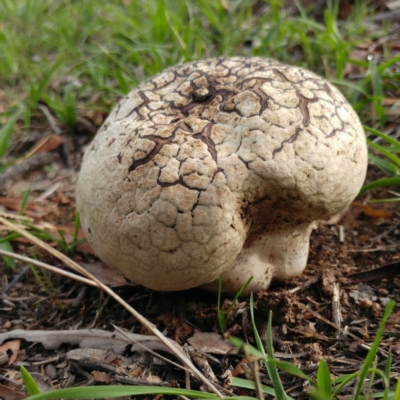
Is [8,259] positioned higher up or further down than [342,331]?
higher up

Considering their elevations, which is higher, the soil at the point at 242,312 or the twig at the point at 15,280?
the twig at the point at 15,280

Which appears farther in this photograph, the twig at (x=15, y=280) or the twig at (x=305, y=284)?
the twig at (x=15, y=280)

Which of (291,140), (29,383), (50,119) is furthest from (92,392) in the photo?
(50,119)

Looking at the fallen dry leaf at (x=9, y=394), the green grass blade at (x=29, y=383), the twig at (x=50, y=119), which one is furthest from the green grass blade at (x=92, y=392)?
the twig at (x=50, y=119)

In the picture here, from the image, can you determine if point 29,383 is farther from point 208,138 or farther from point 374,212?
point 374,212

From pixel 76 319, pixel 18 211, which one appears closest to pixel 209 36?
pixel 18 211

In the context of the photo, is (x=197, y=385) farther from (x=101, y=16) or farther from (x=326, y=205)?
(x=101, y=16)

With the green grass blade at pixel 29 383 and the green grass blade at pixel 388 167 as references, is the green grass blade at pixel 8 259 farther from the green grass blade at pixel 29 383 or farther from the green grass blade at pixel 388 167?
the green grass blade at pixel 388 167

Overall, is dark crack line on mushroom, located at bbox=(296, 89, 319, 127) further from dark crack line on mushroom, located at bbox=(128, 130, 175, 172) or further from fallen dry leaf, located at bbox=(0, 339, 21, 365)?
fallen dry leaf, located at bbox=(0, 339, 21, 365)
